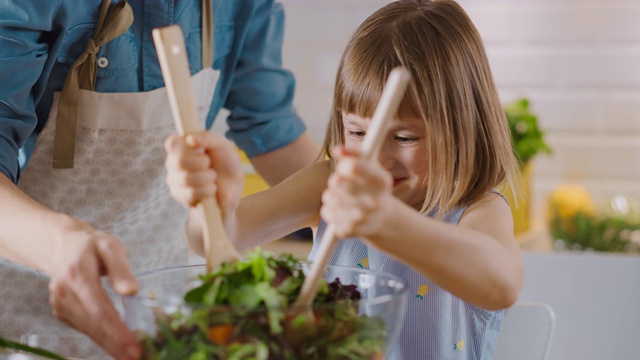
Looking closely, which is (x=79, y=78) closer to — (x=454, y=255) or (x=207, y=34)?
(x=207, y=34)

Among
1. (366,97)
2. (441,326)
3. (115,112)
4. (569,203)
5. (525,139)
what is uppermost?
(366,97)

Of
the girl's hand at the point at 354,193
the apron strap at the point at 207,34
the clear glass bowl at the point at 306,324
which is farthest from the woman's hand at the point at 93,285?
the apron strap at the point at 207,34

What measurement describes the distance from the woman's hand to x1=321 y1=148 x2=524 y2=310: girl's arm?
0.20 m

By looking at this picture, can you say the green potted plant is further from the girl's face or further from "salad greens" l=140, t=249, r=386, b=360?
"salad greens" l=140, t=249, r=386, b=360

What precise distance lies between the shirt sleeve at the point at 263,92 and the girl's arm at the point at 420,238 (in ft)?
1.81

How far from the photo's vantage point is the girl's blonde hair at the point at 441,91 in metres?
1.08

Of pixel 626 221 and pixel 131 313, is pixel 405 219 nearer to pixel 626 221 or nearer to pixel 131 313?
pixel 131 313

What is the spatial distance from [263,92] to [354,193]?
85 centimetres

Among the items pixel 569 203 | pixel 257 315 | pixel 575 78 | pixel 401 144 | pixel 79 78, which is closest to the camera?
pixel 257 315

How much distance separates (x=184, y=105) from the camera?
0.74 m

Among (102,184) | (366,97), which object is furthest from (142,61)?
(366,97)

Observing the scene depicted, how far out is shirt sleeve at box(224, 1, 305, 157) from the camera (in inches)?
56.0

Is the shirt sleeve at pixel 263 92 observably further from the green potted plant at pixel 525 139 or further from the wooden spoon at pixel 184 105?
the green potted plant at pixel 525 139

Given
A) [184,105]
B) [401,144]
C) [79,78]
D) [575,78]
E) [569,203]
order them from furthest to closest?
[575,78]
[569,203]
[79,78]
[401,144]
[184,105]
